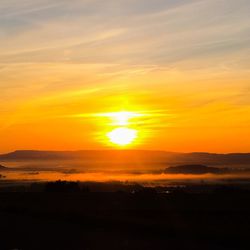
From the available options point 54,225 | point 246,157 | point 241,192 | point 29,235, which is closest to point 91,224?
point 54,225

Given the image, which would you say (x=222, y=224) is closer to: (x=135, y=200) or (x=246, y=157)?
(x=135, y=200)

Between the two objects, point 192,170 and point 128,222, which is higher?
point 192,170

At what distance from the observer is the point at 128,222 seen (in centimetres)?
2914

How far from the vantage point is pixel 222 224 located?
2780 centimetres

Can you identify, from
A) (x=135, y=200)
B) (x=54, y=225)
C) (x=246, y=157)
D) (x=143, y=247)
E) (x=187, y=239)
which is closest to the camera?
(x=143, y=247)

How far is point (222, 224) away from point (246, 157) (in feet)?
533

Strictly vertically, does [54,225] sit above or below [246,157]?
below

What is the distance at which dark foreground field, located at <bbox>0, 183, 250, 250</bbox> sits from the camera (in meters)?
22.0

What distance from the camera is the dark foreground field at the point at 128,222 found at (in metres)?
22.0

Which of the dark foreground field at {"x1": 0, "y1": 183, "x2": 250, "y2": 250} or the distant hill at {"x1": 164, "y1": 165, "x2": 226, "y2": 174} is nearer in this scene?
the dark foreground field at {"x1": 0, "y1": 183, "x2": 250, "y2": 250}

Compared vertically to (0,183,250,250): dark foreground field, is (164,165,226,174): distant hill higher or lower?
higher

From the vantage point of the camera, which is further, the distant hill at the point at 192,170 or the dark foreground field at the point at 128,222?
the distant hill at the point at 192,170

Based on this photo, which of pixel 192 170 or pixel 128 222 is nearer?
pixel 128 222

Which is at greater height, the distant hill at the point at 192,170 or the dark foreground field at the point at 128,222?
the distant hill at the point at 192,170
